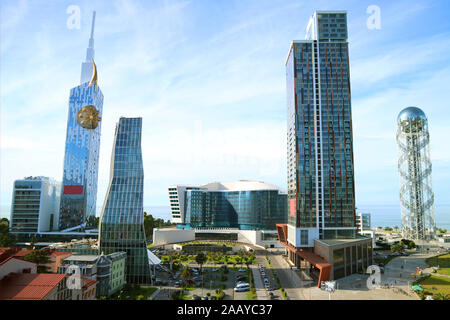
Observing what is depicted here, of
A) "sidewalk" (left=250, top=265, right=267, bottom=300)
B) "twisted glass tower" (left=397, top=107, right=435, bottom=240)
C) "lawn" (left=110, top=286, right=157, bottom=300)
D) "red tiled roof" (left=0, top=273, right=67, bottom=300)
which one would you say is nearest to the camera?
"red tiled roof" (left=0, top=273, right=67, bottom=300)

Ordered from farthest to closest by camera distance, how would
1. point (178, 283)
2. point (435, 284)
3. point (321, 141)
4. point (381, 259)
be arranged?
point (381, 259)
point (321, 141)
point (435, 284)
point (178, 283)

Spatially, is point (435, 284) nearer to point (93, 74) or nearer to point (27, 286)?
point (27, 286)

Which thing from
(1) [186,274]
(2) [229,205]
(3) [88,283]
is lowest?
(1) [186,274]

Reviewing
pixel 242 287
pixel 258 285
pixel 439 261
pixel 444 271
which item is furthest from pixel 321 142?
pixel 439 261

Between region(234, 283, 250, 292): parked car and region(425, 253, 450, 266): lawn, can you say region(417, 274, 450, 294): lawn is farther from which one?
region(234, 283, 250, 292): parked car

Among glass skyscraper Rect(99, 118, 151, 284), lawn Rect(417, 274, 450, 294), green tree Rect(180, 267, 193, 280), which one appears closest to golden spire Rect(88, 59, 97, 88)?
glass skyscraper Rect(99, 118, 151, 284)

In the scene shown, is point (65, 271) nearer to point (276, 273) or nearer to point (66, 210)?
point (276, 273)
